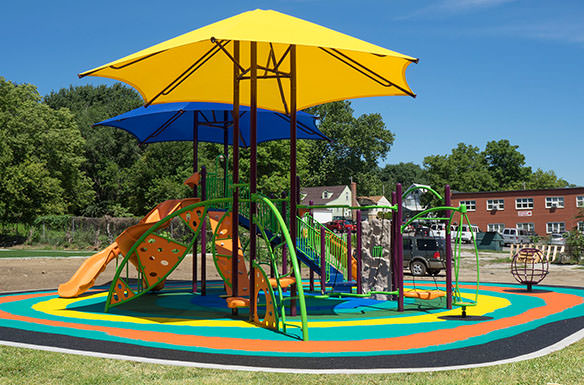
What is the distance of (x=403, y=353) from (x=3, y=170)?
41.5 meters

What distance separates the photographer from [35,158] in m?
47.8

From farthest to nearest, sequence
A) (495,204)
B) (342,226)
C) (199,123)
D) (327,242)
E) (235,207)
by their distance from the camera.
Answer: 1. (495,204)
2. (342,226)
3. (199,123)
4. (327,242)
5. (235,207)

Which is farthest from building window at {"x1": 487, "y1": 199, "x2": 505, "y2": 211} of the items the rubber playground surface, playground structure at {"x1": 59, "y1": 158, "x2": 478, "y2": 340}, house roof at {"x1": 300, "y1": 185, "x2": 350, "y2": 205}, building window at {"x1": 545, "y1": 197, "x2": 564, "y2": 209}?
playground structure at {"x1": 59, "y1": 158, "x2": 478, "y2": 340}

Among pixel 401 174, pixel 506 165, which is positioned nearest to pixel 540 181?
pixel 506 165

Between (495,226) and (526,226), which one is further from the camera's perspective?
(495,226)

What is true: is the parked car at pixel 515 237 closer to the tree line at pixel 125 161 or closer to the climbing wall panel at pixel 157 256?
the tree line at pixel 125 161

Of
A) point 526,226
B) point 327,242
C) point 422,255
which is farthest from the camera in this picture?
point 526,226

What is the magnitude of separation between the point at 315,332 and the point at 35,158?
44.3 metres

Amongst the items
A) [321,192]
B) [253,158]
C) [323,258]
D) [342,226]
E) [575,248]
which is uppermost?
[321,192]

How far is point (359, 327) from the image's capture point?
380 inches

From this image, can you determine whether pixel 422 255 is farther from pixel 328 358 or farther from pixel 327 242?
pixel 328 358

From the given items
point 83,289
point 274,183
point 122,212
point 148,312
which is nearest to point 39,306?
point 83,289

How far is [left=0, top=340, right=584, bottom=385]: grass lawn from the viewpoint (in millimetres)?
6000

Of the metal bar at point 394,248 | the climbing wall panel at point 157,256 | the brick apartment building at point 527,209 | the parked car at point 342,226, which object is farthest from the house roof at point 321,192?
the climbing wall panel at point 157,256
